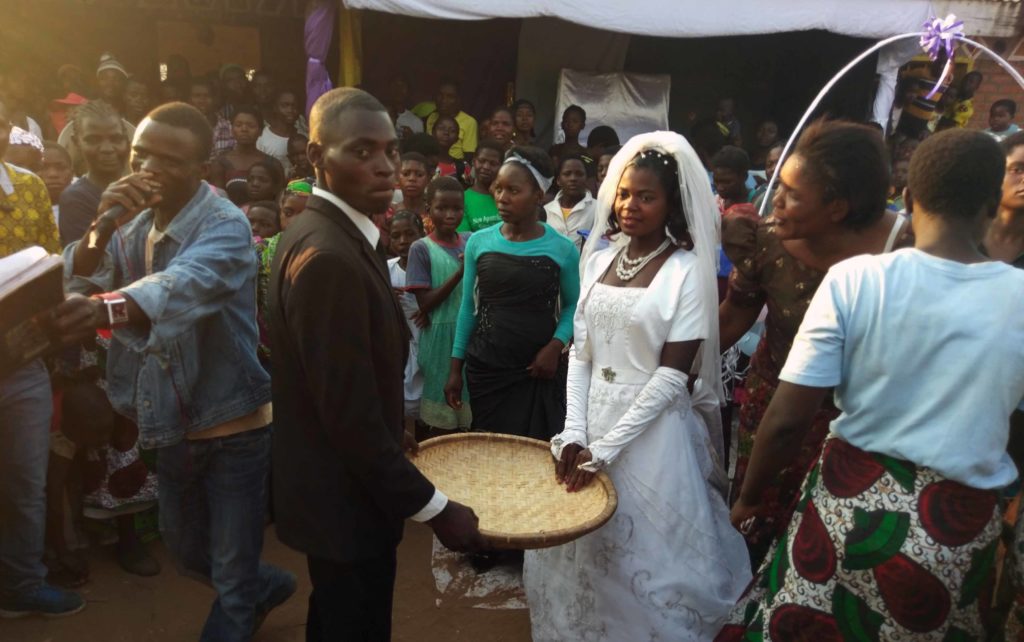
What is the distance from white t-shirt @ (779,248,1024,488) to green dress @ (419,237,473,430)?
2444 millimetres

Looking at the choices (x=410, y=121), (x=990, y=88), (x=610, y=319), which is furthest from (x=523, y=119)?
A: (x=990, y=88)

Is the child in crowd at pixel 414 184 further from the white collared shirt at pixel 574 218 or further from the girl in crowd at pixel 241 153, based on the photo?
the girl in crowd at pixel 241 153

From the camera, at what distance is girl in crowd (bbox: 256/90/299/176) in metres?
6.98

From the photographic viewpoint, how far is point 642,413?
2.47m

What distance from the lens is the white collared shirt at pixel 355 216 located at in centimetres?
191

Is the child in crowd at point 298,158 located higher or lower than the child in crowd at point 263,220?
higher

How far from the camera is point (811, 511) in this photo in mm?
1924

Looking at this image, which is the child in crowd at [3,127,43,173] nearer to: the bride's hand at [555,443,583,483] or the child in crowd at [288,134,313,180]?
the child in crowd at [288,134,313,180]

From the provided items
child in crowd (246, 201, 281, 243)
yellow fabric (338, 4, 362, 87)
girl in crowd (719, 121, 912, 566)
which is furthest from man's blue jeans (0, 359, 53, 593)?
yellow fabric (338, 4, 362, 87)

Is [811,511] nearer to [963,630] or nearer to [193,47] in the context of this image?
[963,630]

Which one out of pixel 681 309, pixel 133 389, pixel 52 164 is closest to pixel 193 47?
pixel 52 164

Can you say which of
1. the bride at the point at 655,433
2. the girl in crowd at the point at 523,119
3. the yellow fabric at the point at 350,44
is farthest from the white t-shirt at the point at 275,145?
the bride at the point at 655,433

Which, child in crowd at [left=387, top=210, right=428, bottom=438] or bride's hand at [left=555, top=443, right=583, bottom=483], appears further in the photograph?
child in crowd at [left=387, top=210, right=428, bottom=438]

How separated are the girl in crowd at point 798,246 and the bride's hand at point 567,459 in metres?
0.64
